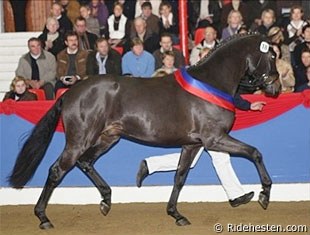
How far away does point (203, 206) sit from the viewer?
31.3ft

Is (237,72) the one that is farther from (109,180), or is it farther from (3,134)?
(3,134)

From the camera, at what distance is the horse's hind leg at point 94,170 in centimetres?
908

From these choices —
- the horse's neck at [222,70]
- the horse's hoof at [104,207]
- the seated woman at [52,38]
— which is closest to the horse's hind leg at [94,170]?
the horse's hoof at [104,207]

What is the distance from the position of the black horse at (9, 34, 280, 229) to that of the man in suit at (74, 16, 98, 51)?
3.32 meters

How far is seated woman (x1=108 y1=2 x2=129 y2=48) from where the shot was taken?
12.9m

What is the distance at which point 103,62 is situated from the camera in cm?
1101

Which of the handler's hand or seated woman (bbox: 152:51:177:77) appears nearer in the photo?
the handler's hand

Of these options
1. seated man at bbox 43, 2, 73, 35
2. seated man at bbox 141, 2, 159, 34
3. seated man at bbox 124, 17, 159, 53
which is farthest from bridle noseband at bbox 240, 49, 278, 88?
Result: seated man at bbox 43, 2, 73, 35

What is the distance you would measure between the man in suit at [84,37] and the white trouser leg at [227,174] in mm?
3516

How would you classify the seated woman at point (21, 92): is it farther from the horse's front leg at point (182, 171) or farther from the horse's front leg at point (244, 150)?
the horse's front leg at point (244, 150)

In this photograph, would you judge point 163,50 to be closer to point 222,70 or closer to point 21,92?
point 21,92

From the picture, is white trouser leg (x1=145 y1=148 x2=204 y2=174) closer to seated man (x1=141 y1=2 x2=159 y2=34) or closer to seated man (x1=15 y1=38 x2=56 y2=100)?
seated man (x1=15 y1=38 x2=56 y2=100)

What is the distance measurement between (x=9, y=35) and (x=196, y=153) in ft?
20.3

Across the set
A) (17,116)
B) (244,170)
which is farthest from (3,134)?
(244,170)
